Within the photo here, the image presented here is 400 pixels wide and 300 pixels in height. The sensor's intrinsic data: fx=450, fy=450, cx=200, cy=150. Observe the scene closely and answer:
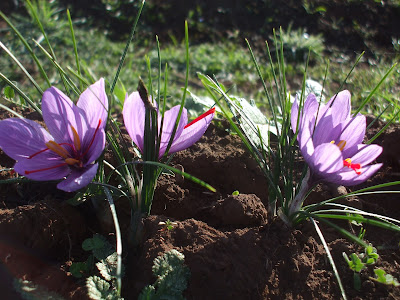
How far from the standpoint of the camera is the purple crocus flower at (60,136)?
3.61 ft

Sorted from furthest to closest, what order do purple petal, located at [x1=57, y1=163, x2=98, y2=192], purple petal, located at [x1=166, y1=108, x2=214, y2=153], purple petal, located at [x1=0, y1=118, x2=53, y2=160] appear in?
purple petal, located at [x1=166, y1=108, x2=214, y2=153]
purple petal, located at [x1=0, y1=118, x2=53, y2=160]
purple petal, located at [x1=57, y1=163, x2=98, y2=192]

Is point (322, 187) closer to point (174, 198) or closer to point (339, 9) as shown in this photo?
point (174, 198)

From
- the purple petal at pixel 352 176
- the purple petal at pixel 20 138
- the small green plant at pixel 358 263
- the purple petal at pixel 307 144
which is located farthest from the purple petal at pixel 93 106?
the small green plant at pixel 358 263

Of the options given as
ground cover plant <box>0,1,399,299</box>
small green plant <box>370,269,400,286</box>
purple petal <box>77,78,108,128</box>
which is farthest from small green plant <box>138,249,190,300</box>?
small green plant <box>370,269,400,286</box>

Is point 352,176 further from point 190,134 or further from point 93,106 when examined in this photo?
point 93,106

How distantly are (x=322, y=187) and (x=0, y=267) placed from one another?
101 centimetres

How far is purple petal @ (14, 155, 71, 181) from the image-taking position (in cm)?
108

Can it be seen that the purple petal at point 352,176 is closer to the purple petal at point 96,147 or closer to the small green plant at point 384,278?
the small green plant at point 384,278

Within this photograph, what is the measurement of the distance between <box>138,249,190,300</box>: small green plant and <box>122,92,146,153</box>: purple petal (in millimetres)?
297

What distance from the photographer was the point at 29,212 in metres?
1.24

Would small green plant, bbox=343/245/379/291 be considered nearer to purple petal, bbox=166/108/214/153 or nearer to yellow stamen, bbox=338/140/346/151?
yellow stamen, bbox=338/140/346/151

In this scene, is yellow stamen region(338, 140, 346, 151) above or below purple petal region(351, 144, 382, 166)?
above

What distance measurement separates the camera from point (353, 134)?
3.94ft

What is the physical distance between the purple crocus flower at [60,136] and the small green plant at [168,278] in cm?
29
